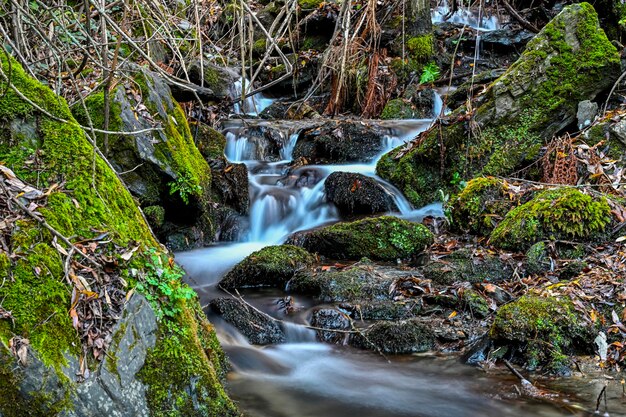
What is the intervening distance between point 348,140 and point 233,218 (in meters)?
3.00

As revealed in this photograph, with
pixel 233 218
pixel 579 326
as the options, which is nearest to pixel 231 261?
pixel 233 218

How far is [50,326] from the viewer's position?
8.93 feet

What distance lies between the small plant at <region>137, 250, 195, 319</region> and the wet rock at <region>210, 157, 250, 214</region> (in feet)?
17.3

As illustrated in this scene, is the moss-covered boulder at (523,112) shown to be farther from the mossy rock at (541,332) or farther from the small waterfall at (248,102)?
the small waterfall at (248,102)

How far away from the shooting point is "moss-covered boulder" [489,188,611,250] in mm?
6449

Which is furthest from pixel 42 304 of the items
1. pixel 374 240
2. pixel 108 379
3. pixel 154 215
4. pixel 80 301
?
pixel 374 240

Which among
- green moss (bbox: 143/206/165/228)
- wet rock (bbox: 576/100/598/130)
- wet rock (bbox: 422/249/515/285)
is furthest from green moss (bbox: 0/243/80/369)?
wet rock (bbox: 576/100/598/130)

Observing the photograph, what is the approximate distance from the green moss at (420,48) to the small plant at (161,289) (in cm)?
1144

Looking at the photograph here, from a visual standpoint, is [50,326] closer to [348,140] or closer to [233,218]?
[233,218]

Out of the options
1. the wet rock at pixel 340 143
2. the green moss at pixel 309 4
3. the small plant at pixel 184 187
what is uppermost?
the green moss at pixel 309 4

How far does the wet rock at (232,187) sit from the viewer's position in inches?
339

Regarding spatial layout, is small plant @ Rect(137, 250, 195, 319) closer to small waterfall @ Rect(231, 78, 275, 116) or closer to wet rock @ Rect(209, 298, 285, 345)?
wet rock @ Rect(209, 298, 285, 345)

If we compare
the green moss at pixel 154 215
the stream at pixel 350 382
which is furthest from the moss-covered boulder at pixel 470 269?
the green moss at pixel 154 215

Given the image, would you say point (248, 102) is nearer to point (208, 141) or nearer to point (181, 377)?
point (208, 141)
